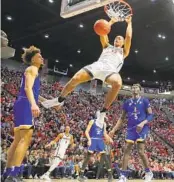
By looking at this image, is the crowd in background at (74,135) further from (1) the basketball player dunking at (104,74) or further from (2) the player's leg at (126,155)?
(2) the player's leg at (126,155)

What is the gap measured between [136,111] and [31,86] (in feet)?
11.0

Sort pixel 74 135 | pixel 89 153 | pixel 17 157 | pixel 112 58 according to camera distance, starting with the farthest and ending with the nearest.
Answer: pixel 74 135 < pixel 89 153 < pixel 112 58 < pixel 17 157

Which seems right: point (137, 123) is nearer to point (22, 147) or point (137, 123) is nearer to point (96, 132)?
point (96, 132)

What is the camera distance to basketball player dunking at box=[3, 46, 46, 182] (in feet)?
14.8

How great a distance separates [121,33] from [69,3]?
15.7m

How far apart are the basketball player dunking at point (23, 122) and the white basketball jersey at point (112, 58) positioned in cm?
153

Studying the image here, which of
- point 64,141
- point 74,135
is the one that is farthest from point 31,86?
point 74,135

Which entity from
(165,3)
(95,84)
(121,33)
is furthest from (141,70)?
(165,3)

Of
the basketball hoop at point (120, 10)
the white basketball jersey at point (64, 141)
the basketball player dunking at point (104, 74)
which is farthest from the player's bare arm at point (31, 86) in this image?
the white basketball jersey at point (64, 141)

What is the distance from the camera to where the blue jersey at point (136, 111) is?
7395mm

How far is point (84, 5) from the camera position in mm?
8031

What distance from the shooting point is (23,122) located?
4.67 meters

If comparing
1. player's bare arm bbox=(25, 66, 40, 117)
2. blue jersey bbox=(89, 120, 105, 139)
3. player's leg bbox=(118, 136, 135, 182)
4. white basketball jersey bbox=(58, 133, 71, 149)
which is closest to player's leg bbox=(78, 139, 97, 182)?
blue jersey bbox=(89, 120, 105, 139)

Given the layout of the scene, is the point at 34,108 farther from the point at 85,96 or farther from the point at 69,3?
the point at 85,96
